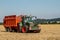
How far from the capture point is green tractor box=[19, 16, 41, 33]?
25453 millimetres

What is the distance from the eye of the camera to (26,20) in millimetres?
26797

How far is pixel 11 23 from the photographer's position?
28328 mm

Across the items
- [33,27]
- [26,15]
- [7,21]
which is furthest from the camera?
[7,21]

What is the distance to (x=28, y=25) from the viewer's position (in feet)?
84.7

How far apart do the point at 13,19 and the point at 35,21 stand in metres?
3.16

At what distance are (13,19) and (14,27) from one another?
3.69ft

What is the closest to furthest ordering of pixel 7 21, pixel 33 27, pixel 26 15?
pixel 33 27 → pixel 26 15 → pixel 7 21

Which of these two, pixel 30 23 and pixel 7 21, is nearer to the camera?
pixel 30 23

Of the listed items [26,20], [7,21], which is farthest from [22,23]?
[7,21]

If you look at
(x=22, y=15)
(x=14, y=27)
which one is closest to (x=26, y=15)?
(x=22, y=15)

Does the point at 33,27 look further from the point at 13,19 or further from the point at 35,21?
the point at 13,19

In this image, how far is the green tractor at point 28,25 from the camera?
25453 mm

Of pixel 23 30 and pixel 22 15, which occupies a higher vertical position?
pixel 22 15

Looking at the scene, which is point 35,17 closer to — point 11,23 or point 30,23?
point 30,23
